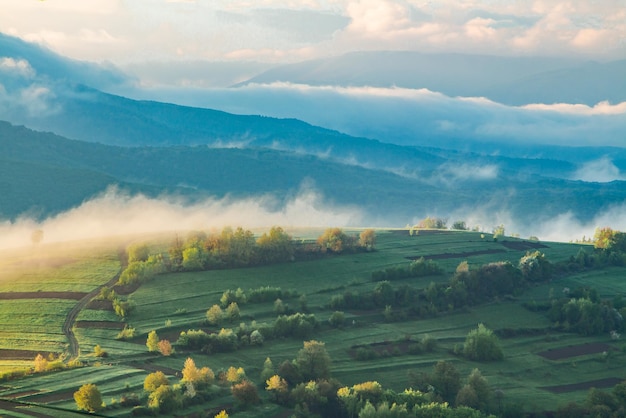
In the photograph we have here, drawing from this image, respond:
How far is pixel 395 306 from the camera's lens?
189625 millimetres

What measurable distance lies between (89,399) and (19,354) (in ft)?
116

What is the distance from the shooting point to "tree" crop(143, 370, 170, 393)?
12054 centimetres

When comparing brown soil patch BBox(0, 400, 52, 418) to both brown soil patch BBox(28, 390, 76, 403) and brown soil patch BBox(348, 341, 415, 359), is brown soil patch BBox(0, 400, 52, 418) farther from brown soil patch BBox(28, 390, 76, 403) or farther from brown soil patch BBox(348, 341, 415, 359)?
brown soil patch BBox(348, 341, 415, 359)

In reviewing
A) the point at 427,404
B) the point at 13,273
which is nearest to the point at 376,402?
the point at 427,404

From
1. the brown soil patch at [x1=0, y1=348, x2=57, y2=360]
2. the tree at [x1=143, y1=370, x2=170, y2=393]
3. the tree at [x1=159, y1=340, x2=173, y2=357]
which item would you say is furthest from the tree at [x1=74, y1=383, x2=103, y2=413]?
the tree at [x1=159, y1=340, x2=173, y2=357]

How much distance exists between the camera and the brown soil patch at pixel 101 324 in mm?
160625

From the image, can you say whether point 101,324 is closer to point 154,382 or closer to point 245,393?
point 154,382

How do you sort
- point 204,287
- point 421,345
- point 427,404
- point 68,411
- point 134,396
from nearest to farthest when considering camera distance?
point 68,411 < point 134,396 < point 427,404 < point 421,345 < point 204,287

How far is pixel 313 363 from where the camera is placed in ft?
463

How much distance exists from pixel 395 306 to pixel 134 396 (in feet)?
273

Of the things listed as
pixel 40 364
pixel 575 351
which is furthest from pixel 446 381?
pixel 40 364

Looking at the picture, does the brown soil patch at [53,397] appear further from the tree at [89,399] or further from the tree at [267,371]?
the tree at [267,371]

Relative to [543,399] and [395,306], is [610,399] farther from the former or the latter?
[395,306]

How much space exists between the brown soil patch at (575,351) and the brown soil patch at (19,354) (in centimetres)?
9046
